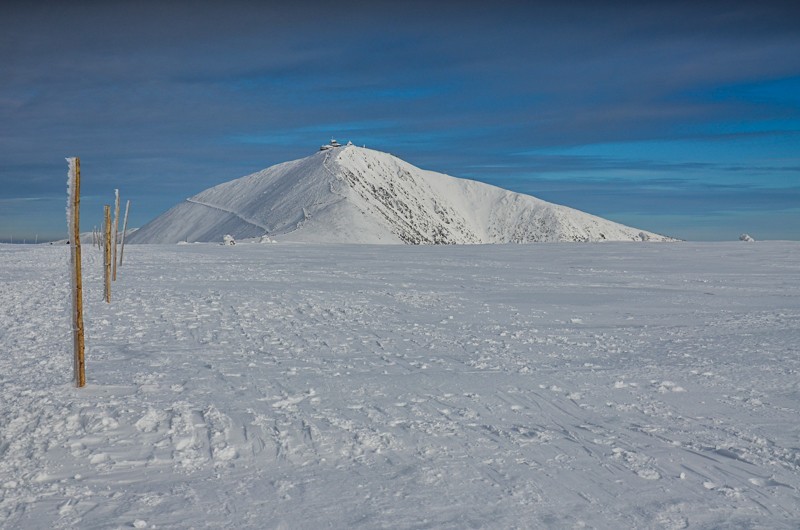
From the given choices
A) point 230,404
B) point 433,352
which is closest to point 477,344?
point 433,352

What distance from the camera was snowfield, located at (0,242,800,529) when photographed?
5297mm

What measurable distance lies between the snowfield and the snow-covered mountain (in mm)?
103266

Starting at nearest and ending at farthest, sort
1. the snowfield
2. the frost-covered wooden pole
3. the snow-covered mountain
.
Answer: the snowfield
the frost-covered wooden pole
the snow-covered mountain

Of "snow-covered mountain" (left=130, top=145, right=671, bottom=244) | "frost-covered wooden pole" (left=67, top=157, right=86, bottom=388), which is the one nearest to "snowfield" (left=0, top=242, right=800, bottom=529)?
"frost-covered wooden pole" (left=67, top=157, right=86, bottom=388)

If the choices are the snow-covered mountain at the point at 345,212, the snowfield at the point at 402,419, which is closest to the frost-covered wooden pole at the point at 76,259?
the snowfield at the point at 402,419

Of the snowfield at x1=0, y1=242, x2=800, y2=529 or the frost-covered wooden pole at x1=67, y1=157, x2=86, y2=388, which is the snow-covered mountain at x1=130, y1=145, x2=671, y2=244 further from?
the frost-covered wooden pole at x1=67, y1=157, x2=86, y2=388

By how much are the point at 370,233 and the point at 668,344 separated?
120 metres

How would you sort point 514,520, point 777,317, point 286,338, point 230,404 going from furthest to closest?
1. point 777,317
2. point 286,338
3. point 230,404
4. point 514,520

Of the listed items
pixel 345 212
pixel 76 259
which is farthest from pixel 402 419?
pixel 345 212

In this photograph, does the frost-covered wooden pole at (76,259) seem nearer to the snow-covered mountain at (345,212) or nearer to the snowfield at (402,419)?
the snowfield at (402,419)

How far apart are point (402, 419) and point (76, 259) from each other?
4.82 m

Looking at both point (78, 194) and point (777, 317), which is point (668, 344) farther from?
point (78, 194)

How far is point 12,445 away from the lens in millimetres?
6539

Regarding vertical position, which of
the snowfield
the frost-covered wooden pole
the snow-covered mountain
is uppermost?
the snow-covered mountain
